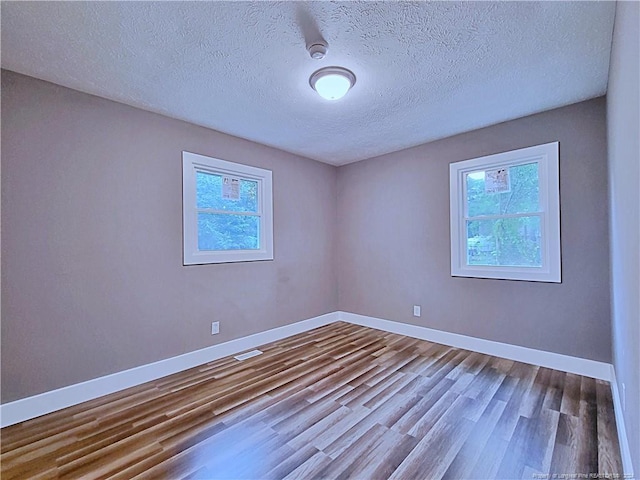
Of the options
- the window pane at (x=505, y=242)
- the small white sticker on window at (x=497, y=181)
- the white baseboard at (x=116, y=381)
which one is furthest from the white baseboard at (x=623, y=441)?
the white baseboard at (x=116, y=381)

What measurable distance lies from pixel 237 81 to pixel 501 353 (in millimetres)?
3641

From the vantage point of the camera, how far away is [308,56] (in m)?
1.99

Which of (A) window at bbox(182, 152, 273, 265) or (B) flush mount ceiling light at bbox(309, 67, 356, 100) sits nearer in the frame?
(B) flush mount ceiling light at bbox(309, 67, 356, 100)

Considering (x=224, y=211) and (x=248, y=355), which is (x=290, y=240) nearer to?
(x=224, y=211)

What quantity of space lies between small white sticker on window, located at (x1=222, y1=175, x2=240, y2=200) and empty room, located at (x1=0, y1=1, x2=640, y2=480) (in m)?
0.05

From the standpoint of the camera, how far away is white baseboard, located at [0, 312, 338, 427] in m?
2.08

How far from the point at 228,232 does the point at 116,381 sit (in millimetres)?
1722

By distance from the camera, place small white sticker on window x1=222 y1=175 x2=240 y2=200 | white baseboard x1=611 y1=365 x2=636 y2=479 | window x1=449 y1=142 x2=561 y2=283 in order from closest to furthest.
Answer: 1. white baseboard x1=611 y1=365 x2=636 y2=479
2. window x1=449 y1=142 x2=561 y2=283
3. small white sticker on window x1=222 y1=175 x2=240 y2=200

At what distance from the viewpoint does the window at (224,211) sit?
3023mm

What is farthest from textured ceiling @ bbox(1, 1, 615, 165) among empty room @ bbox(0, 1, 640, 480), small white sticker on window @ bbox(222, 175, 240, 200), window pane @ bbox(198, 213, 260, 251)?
window pane @ bbox(198, 213, 260, 251)

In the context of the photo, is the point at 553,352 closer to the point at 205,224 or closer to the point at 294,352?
the point at 294,352

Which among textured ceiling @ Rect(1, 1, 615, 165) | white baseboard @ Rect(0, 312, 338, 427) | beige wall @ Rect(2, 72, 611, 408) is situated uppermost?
textured ceiling @ Rect(1, 1, 615, 165)

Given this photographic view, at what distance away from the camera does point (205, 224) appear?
126 inches

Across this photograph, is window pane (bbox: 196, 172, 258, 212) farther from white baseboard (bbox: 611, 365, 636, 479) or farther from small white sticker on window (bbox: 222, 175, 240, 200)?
white baseboard (bbox: 611, 365, 636, 479)
